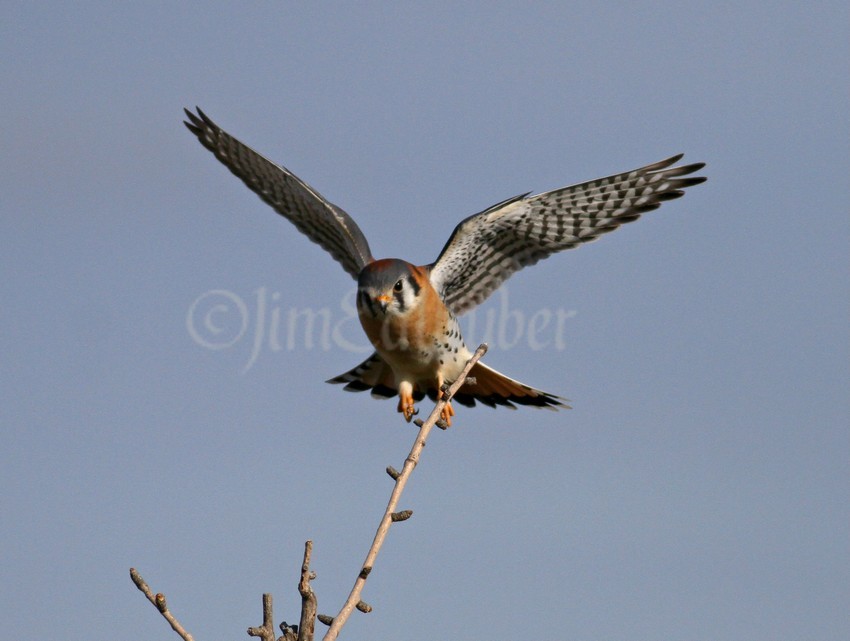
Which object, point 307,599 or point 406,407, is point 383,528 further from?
point 406,407

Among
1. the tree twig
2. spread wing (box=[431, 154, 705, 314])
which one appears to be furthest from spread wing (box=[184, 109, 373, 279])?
the tree twig

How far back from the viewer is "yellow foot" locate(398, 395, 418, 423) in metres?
6.30

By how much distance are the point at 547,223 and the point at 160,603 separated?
188 inches

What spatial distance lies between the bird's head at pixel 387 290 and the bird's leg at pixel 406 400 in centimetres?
58

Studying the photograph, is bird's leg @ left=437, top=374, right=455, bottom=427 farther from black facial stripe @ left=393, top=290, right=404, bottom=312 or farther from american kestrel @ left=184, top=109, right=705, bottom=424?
black facial stripe @ left=393, top=290, right=404, bottom=312

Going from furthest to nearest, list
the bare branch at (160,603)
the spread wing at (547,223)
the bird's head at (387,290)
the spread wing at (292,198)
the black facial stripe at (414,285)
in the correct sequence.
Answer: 1. the spread wing at (292,198)
2. the spread wing at (547,223)
3. the black facial stripe at (414,285)
4. the bird's head at (387,290)
5. the bare branch at (160,603)

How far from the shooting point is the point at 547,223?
6.84 metres

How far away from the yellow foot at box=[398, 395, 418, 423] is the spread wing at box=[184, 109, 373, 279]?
954mm

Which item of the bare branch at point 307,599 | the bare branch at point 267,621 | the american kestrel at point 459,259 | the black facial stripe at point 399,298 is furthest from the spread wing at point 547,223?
the bare branch at point 267,621

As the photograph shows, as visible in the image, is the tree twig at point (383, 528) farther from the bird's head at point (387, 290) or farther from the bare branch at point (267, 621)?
the bird's head at point (387, 290)

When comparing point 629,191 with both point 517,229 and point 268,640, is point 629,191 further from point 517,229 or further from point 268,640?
point 268,640

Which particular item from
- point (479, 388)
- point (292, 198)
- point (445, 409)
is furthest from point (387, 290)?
point (292, 198)

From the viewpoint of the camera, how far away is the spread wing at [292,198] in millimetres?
6891

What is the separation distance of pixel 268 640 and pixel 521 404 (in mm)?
4512
